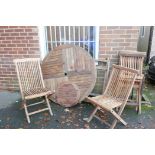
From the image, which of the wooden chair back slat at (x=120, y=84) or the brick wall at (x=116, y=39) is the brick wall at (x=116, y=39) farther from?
the wooden chair back slat at (x=120, y=84)

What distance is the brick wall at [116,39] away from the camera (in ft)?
13.0

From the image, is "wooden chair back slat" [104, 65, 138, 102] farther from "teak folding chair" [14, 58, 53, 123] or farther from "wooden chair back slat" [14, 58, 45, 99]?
"wooden chair back slat" [14, 58, 45, 99]

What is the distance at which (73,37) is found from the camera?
434cm

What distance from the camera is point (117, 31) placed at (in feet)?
13.1

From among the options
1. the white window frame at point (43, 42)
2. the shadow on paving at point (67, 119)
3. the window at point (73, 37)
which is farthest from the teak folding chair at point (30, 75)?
the window at point (73, 37)

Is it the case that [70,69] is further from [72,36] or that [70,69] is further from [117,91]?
[117,91]

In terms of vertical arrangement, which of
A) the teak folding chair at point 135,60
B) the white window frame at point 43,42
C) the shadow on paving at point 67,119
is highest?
the white window frame at point 43,42

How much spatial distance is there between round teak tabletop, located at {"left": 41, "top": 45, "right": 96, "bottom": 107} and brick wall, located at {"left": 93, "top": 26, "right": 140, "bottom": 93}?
1.54ft

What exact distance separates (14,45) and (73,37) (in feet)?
4.02

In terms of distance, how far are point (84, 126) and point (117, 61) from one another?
1492mm

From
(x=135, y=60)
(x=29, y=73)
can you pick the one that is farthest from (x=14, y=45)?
(x=135, y=60)

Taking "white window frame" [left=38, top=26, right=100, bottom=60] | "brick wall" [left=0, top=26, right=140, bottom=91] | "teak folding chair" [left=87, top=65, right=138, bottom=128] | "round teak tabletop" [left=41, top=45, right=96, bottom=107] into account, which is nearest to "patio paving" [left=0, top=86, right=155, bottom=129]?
"teak folding chair" [left=87, top=65, right=138, bottom=128]
